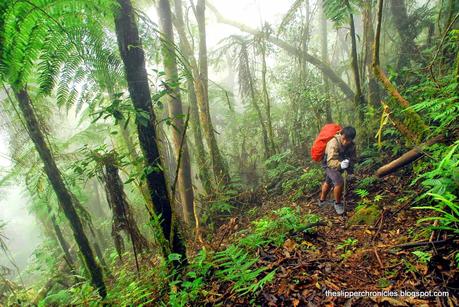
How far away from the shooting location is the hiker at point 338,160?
5148 millimetres

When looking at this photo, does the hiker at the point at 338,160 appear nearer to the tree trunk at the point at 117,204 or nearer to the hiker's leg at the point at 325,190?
the hiker's leg at the point at 325,190

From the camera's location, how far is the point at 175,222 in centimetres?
298

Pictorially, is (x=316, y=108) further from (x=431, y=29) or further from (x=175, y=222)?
(x=175, y=222)

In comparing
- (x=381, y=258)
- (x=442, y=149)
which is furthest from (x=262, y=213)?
(x=442, y=149)

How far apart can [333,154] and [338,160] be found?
15cm

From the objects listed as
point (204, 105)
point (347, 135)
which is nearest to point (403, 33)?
point (347, 135)

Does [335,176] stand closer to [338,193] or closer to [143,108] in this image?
[338,193]

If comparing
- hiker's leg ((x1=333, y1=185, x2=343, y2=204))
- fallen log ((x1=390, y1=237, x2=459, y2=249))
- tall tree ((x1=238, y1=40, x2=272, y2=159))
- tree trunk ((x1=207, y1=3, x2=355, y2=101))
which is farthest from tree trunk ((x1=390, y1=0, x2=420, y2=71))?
fallen log ((x1=390, y1=237, x2=459, y2=249))

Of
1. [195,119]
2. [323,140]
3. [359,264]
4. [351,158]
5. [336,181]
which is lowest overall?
[359,264]

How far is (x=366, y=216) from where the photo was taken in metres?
4.36

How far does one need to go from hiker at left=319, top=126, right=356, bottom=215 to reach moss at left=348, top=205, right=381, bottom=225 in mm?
522

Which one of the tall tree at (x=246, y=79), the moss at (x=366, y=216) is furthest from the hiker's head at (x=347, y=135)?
the tall tree at (x=246, y=79)

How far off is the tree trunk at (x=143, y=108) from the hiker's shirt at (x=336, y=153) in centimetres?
360

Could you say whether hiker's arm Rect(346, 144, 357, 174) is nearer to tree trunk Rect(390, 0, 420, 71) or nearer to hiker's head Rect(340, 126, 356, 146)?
hiker's head Rect(340, 126, 356, 146)
